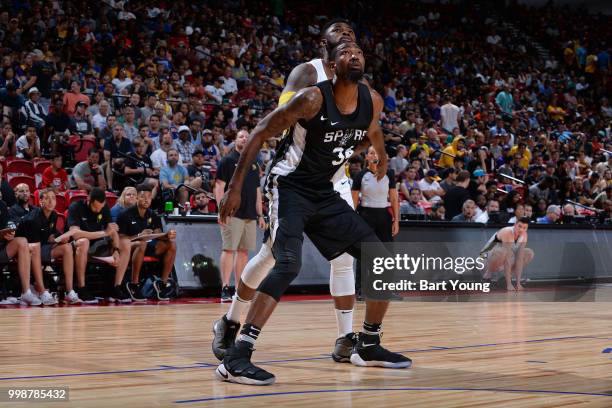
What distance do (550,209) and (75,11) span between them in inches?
403

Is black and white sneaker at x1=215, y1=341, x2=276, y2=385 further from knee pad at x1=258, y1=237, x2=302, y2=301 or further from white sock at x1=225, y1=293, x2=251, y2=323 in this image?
white sock at x1=225, y1=293, x2=251, y2=323

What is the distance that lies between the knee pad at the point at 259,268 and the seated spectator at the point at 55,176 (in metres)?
7.68

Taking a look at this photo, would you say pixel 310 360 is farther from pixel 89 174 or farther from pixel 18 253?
pixel 89 174

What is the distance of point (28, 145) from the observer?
1360 cm

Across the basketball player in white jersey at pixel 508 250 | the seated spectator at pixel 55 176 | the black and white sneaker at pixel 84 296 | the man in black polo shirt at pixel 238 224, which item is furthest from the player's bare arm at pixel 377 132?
the basketball player in white jersey at pixel 508 250

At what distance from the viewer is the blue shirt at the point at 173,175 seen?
1357 centimetres

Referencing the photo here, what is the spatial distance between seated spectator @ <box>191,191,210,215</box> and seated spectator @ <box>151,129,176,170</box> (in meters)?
1.39

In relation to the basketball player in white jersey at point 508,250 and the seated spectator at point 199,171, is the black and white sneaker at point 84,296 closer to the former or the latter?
the seated spectator at point 199,171

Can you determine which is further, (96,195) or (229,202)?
(96,195)

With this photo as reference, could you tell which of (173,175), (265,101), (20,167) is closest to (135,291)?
(173,175)

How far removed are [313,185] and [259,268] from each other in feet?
2.04

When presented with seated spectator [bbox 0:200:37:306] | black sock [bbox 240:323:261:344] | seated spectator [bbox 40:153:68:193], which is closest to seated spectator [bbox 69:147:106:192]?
seated spectator [bbox 40:153:68:193]

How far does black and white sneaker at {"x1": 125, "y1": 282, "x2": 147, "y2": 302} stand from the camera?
11.2 metres

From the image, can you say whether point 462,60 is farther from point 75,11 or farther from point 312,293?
point 312,293
